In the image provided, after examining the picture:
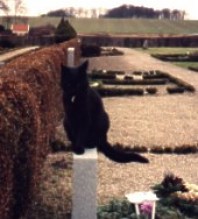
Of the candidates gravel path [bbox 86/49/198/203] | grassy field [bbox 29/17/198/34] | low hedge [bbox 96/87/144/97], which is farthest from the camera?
grassy field [bbox 29/17/198/34]

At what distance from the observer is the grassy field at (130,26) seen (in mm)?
93500

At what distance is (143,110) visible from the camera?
16125 mm

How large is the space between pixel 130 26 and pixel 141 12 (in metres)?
39.8

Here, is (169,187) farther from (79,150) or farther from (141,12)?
(141,12)

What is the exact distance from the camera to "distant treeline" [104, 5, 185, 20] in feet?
453

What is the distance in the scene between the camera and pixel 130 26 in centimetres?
10038

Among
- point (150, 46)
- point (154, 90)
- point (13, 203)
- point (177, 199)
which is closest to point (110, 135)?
point (177, 199)

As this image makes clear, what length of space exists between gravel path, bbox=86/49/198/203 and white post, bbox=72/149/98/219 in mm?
1412

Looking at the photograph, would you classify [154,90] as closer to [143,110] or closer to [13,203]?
[143,110]

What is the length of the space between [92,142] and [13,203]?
969 millimetres

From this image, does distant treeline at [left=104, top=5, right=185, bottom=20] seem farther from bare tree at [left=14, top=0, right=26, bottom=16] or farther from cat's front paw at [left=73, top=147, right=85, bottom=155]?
cat's front paw at [left=73, top=147, right=85, bottom=155]

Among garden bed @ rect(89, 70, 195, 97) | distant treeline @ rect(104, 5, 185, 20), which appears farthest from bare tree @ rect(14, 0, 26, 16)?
garden bed @ rect(89, 70, 195, 97)

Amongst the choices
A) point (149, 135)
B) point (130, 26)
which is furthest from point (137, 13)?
point (149, 135)

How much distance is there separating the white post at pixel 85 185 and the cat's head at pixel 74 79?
83 cm
